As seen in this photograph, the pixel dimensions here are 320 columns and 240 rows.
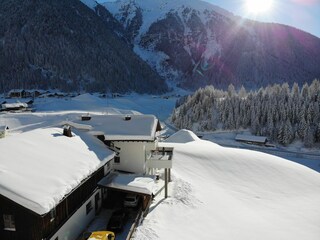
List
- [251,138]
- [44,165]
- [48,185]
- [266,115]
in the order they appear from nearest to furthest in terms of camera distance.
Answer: [48,185] < [44,165] < [251,138] < [266,115]

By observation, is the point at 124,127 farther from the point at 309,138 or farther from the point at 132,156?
the point at 309,138

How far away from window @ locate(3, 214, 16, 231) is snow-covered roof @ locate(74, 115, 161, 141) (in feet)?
36.6

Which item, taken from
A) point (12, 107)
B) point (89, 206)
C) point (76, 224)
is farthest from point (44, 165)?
point (12, 107)

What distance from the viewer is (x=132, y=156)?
24984mm

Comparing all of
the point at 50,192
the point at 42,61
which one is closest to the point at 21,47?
the point at 42,61

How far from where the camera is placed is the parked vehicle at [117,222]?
18500 millimetres

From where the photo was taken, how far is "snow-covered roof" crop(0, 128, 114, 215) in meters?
13.4

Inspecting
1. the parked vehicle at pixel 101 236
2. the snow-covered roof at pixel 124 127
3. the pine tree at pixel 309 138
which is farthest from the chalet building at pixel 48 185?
the pine tree at pixel 309 138

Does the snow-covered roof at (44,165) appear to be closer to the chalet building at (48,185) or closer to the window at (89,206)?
the chalet building at (48,185)

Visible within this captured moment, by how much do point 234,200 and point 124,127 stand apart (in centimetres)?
1167

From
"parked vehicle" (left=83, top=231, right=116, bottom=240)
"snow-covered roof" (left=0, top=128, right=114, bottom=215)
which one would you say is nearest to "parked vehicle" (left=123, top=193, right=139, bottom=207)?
"snow-covered roof" (left=0, top=128, right=114, bottom=215)

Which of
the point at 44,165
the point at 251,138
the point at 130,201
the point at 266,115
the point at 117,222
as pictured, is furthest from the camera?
the point at 266,115

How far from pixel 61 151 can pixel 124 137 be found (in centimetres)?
638

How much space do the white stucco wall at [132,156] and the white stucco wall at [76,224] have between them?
16.0 ft
